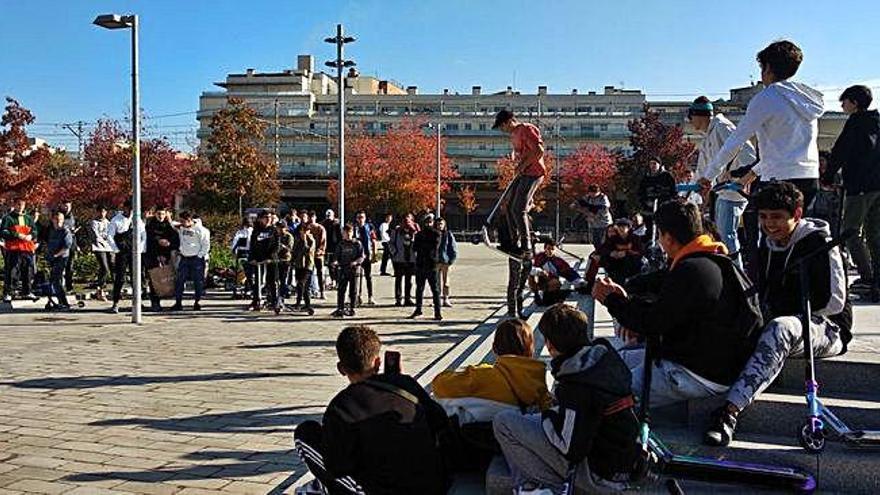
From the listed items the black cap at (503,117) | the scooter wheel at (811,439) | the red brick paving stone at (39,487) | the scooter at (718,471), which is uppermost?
the black cap at (503,117)

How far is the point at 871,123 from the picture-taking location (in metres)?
8.54

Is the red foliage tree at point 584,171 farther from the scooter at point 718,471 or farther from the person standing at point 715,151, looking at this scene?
the scooter at point 718,471

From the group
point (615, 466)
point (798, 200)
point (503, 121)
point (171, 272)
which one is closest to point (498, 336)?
point (615, 466)

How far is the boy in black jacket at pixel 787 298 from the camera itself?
479 cm

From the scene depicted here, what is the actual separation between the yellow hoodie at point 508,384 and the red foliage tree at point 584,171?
68.4 metres

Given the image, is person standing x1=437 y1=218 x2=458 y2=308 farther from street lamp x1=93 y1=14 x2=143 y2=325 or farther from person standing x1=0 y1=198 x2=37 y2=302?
person standing x1=0 y1=198 x2=37 y2=302

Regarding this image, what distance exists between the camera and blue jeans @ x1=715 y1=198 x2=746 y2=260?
26.3 feet

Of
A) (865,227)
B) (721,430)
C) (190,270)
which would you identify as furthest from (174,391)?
(190,270)

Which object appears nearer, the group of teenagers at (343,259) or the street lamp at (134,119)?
the street lamp at (134,119)

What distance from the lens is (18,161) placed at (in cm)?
3412

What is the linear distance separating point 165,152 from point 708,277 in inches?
2234

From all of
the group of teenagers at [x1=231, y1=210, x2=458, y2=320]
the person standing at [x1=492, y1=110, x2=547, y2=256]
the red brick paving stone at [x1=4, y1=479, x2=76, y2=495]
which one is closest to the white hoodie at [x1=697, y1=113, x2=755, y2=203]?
the person standing at [x1=492, y1=110, x2=547, y2=256]

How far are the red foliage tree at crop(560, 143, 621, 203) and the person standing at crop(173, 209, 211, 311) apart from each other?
58030 millimetres

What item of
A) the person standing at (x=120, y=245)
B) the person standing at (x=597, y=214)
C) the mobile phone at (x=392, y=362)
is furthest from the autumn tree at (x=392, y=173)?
the mobile phone at (x=392, y=362)
